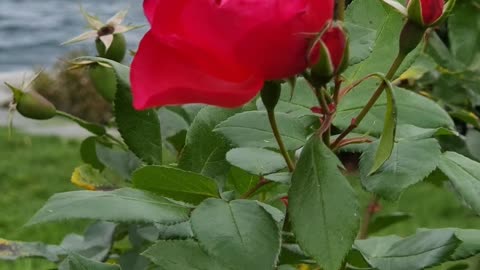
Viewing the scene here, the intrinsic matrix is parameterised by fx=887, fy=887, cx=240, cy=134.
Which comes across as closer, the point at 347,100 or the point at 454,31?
the point at 347,100

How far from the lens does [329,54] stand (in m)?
0.51

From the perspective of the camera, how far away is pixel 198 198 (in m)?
0.63

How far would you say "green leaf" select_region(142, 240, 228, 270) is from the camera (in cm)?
65

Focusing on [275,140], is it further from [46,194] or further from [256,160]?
[46,194]

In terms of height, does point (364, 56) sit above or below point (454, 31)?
above

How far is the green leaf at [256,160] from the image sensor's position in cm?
64

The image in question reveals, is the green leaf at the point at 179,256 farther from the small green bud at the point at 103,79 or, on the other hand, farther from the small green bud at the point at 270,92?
the small green bud at the point at 103,79

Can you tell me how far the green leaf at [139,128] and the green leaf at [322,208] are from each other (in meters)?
0.22

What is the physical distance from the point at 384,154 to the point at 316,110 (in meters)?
0.15

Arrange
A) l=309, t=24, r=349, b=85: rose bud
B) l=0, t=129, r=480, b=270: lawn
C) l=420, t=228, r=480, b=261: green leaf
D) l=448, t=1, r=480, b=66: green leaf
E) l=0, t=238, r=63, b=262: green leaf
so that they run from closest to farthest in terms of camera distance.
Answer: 1. l=309, t=24, r=349, b=85: rose bud
2. l=420, t=228, r=480, b=261: green leaf
3. l=0, t=238, r=63, b=262: green leaf
4. l=448, t=1, r=480, b=66: green leaf
5. l=0, t=129, r=480, b=270: lawn

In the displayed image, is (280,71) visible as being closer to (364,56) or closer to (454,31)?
(364,56)

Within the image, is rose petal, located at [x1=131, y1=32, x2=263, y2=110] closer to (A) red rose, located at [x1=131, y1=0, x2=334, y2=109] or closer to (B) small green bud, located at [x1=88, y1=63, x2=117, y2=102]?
(A) red rose, located at [x1=131, y1=0, x2=334, y2=109]

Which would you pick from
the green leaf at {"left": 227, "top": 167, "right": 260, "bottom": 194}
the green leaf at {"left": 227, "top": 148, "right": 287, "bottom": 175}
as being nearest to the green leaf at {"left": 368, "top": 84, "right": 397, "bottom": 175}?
the green leaf at {"left": 227, "top": 148, "right": 287, "bottom": 175}

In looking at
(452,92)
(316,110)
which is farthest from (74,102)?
(316,110)
